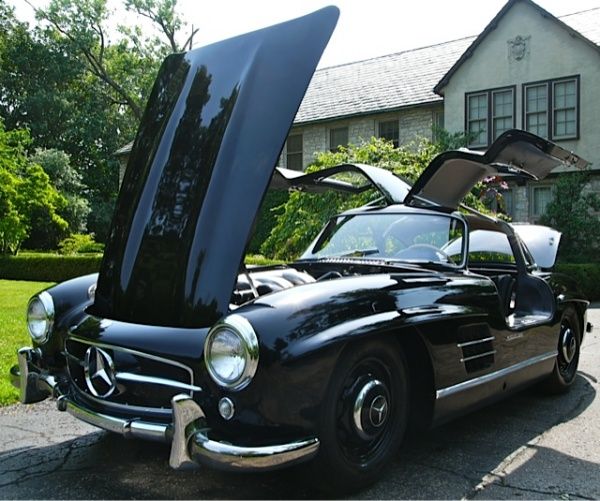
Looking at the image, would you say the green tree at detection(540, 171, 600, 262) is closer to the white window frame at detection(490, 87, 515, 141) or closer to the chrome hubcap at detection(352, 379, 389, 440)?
the white window frame at detection(490, 87, 515, 141)

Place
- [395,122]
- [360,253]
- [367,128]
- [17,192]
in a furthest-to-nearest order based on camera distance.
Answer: [367,128] → [395,122] → [17,192] → [360,253]

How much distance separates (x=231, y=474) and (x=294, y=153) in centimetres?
2251

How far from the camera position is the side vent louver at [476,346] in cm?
358

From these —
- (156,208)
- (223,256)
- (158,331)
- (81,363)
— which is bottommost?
(81,363)

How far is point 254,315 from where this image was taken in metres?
2.78

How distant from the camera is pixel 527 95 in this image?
1873 cm

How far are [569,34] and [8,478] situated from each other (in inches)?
749

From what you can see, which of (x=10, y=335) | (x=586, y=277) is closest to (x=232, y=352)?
(x=10, y=335)

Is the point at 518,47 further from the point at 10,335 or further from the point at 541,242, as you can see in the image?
the point at 10,335

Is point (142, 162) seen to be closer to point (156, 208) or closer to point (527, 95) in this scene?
point (156, 208)

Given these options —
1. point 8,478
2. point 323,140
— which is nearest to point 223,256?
point 8,478

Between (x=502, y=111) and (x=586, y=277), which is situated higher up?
(x=502, y=111)

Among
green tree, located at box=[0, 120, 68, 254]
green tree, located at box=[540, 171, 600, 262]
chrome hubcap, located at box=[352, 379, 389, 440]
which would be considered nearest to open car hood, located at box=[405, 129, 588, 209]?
chrome hubcap, located at box=[352, 379, 389, 440]

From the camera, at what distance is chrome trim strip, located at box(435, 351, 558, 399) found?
3.42 meters
